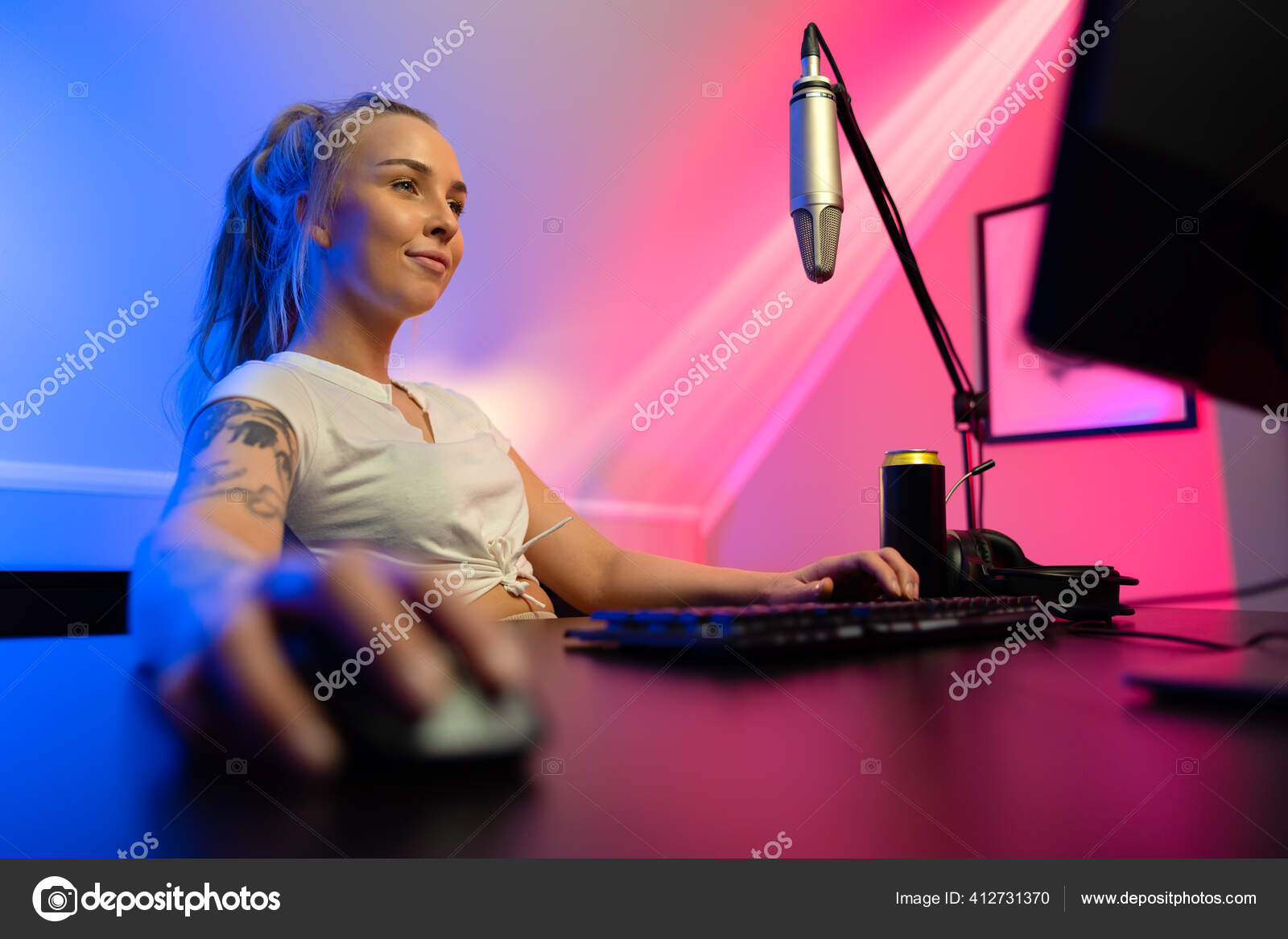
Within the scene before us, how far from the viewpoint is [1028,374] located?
2.05 meters

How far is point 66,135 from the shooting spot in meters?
1.56

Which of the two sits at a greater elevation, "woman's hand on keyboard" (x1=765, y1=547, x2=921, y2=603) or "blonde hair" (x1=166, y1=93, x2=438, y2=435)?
"blonde hair" (x1=166, y1=93, x2=438, y2=435)

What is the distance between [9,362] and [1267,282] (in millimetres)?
2094

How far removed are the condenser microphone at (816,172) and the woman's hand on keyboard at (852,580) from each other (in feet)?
0.99

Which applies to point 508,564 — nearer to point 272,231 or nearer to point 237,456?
point 237,456

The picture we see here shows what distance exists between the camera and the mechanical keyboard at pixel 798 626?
476 millimetres

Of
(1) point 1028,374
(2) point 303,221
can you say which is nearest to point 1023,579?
(2) point 303,221

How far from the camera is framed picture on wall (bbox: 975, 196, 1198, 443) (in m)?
1.84

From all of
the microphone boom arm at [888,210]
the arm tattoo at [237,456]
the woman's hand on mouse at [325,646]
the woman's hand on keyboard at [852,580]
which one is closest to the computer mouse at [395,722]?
the woman's hand on mouse at [325,646]

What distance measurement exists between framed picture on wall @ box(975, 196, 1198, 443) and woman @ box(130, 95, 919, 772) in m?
1.43

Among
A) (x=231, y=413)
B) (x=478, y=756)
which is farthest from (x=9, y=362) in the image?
(x=478, y=756)

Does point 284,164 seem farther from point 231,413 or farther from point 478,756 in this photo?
point 478,756

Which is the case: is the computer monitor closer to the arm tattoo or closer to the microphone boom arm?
the microphone boom arm

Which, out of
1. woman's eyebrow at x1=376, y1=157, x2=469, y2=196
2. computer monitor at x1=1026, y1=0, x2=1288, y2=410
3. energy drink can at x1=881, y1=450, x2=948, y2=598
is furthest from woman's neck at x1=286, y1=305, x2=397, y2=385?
computer monitor at x1=1026, y1=0, x2=1288, y2=410
